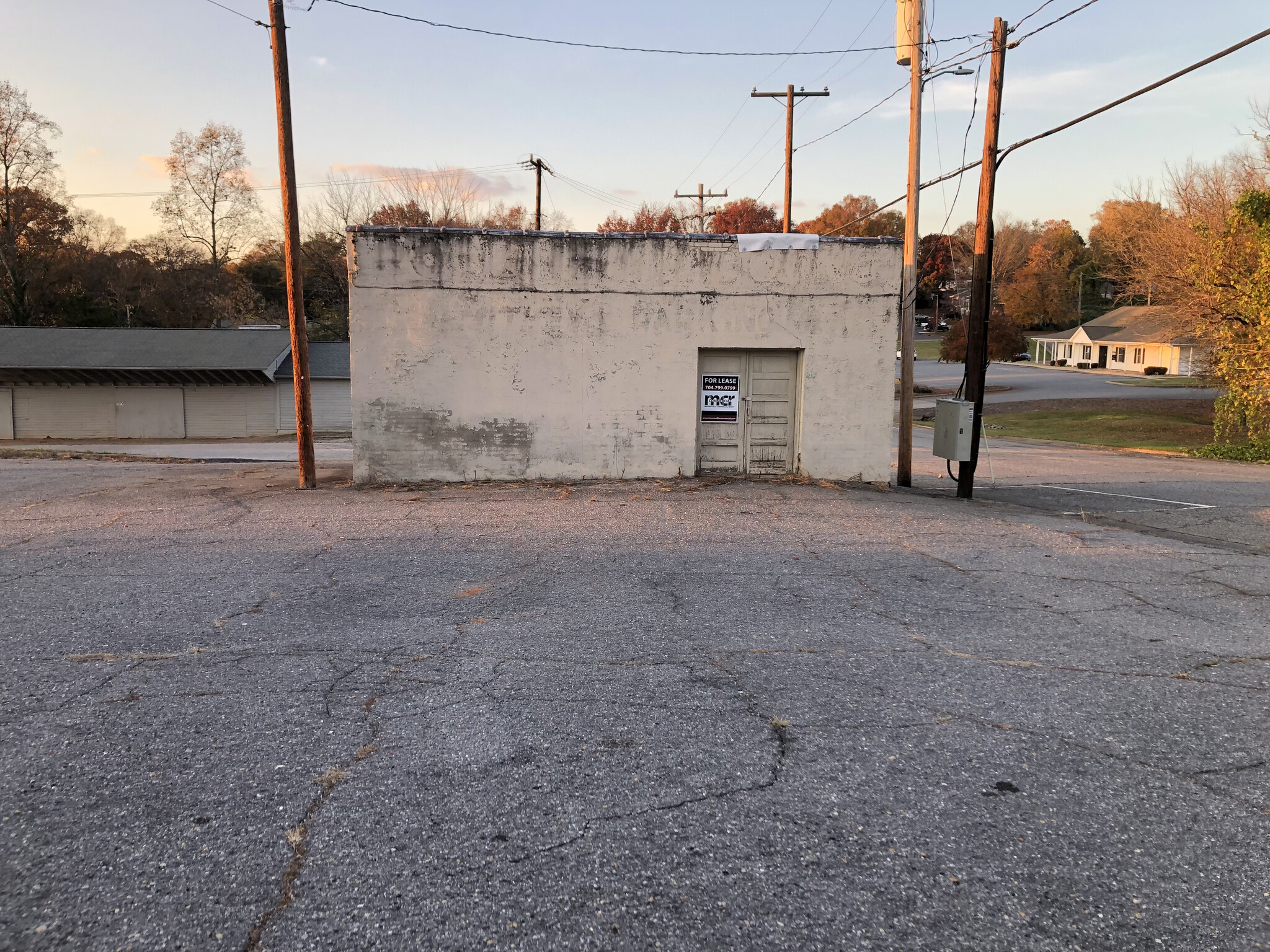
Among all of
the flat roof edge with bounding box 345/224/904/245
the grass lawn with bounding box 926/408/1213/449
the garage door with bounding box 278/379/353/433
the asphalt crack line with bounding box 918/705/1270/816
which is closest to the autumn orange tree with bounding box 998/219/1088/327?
the grass lawn with bounding box 926/408/1213/449

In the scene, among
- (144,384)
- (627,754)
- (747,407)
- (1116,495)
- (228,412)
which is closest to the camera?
(627,754)

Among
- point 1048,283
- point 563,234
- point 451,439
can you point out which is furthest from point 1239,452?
point 1048,283

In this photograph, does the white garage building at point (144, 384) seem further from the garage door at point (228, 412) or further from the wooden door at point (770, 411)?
the wooden door at point (770, 411)

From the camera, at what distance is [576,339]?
12844 mm

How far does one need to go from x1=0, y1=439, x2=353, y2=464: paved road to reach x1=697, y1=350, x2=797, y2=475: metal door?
11.8 m

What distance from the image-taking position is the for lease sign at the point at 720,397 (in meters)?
13.3

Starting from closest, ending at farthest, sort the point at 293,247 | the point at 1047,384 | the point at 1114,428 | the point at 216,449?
the point at 293,247, the point at 216,449, the point at 1114,428, the point at 1047,384

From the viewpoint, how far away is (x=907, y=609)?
6758mm

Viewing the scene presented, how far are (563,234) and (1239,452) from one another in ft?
69.4

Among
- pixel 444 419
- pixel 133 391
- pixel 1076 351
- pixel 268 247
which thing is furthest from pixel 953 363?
pixel 444 419

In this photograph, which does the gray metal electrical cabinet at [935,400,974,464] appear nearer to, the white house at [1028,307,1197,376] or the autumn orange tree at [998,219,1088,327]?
the white house at [1028,307,1197,376]

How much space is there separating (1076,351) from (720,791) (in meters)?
83.2

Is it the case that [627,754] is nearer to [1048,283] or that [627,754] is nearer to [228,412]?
[228,412]

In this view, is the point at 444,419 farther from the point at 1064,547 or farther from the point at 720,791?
the point at 720,791
